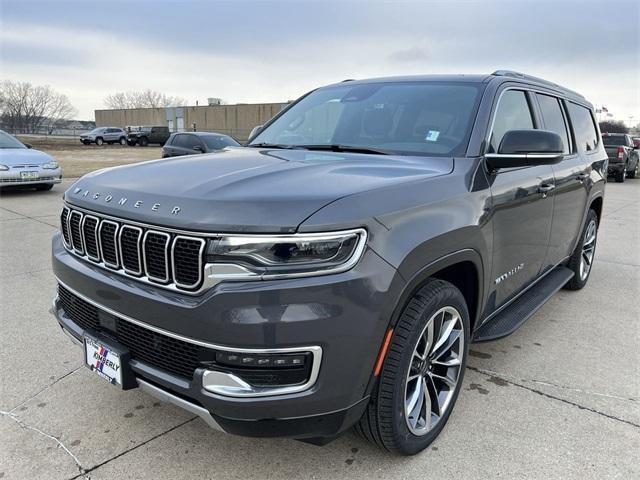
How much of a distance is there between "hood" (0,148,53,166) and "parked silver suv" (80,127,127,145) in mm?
34756

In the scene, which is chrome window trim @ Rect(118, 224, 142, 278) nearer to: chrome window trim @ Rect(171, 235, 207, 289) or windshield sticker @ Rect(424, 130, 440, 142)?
chrome window trim @ Rect(171, 235, 207, 289)

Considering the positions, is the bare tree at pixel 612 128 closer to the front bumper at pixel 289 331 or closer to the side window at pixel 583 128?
the side window at pixel 583 128

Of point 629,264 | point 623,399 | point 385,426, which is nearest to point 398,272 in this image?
point 385,426

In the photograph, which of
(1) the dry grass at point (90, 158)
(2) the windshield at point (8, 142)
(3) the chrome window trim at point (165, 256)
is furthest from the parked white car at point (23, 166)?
(3) the chrome window trim at point (165, 256)

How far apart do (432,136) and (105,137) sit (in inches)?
1830

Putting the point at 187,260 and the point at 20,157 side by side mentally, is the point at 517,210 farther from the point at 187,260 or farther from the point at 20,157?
the point at 20,157

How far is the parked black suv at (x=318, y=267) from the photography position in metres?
1.95

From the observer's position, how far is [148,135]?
4212cm

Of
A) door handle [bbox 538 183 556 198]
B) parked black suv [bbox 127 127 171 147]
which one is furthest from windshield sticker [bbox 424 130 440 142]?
parked black suv [bbox 127 127 171 147]

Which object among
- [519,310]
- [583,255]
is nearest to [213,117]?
[583,255]

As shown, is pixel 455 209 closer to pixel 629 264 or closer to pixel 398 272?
pixel 398 272

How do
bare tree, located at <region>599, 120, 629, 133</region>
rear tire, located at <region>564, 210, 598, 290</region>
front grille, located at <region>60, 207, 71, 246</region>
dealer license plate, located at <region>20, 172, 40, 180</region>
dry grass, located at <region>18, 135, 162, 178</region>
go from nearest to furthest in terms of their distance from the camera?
front grille, located at <region>60, 207, 71, 246</region> < rear tire, located at <region>564, 210, 598, 290</region> < dealer license plate, located at <region>20, 172, 40, 180</region> < dry grass, located at <region>18, 135, 162, 178</region> < bare tree, located at <region>599, 120, 629, 133</region>

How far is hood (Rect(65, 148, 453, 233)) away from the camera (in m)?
1.98

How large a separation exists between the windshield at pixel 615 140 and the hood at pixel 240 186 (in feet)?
68.1
